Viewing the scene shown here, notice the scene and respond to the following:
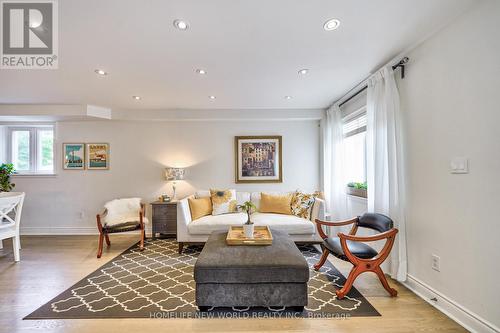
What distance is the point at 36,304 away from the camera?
6.86 ft

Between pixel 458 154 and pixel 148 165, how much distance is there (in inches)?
182

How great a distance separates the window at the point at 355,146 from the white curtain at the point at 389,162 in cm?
70

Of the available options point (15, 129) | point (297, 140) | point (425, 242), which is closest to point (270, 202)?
point (297, 140)

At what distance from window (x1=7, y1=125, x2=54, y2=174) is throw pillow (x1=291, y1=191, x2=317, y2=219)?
16.1 ft

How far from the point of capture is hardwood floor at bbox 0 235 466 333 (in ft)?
5.74

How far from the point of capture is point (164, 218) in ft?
13.0

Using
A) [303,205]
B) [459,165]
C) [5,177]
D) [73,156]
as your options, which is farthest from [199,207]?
[5,177]

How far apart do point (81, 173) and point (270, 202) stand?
385 centimetres

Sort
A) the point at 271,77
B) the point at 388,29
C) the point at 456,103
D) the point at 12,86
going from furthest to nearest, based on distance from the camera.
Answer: the point at 12,86, the point at 271,77, the point at 388,29, the point at 456,103

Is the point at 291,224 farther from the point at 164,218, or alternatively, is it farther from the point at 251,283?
the point at 164,218

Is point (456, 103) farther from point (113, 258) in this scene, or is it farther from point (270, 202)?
point (113, 258)

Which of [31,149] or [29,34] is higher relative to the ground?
[29,34]

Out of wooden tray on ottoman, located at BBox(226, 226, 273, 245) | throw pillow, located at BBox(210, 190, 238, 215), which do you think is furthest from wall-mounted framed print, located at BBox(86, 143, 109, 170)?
wooden tray on ottoman, located at BBox(226, 226, 273, 245)

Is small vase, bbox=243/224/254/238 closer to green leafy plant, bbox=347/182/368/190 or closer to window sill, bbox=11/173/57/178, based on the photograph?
green leafy plant, bbox=347/182/368/190
